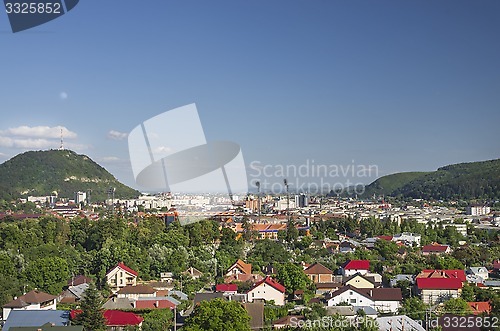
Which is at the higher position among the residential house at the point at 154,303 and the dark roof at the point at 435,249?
the dark roof at the point at 435,249

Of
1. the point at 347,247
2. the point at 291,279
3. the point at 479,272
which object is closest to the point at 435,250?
the point at 347,247

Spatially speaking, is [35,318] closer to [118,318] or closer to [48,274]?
[118,318]

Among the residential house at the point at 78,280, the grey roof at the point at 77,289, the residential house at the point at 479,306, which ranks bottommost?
the residential house at the point at 479,306

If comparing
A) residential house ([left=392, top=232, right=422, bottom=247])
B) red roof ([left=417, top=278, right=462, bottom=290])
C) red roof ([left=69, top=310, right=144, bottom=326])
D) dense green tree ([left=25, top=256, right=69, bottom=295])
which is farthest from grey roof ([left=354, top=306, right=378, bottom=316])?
residential house ([left=392, top=232, right=422, bottom=247])

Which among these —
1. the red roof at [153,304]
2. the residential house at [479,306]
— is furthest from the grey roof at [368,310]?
the red roof at [153,304]

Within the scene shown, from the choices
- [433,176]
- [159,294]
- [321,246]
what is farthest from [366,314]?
[433,176]

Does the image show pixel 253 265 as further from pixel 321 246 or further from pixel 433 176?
pixel 433 176

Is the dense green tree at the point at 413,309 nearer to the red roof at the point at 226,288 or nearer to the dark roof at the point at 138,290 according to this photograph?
the red roof at the point at 226,288
